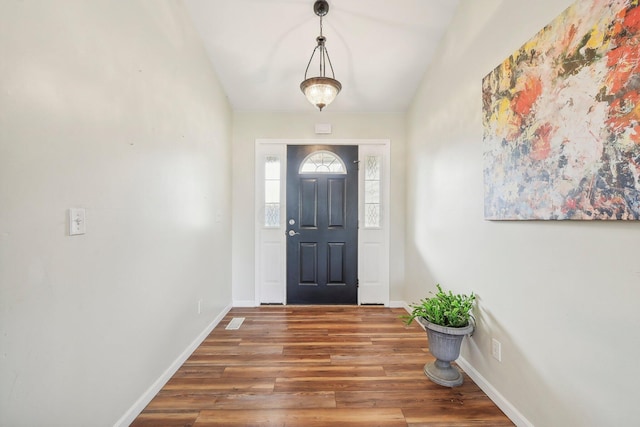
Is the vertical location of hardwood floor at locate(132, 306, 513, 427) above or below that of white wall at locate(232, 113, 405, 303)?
below

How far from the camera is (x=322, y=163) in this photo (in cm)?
333

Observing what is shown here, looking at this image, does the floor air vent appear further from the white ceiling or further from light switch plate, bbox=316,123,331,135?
the white ceiling

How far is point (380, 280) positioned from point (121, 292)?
8.72 feet

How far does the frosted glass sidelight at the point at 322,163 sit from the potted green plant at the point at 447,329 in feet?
6.41

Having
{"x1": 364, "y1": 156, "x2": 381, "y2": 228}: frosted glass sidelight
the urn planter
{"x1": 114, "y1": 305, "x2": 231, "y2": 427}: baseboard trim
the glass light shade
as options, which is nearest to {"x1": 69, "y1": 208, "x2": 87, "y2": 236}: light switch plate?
{"x1": 114, "y1": 305, "x2": 231, "y2": 427}: baseboard trim

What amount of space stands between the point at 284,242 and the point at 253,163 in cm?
103

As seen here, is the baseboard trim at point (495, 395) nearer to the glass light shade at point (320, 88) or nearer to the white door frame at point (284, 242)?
the white door frame at point (284, 242)

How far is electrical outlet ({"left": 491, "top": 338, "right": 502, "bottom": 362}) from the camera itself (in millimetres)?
1574

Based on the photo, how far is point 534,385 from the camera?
52.4 inches

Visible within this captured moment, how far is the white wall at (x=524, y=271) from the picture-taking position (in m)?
0.98

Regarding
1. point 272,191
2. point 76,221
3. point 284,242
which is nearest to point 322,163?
point 272,191

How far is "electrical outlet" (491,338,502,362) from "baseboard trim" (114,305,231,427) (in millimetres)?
2042

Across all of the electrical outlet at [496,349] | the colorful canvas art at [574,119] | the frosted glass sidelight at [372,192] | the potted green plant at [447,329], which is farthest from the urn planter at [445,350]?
the frosted glass sidelight at [372,192]

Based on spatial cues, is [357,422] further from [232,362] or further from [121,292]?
[121,292]
